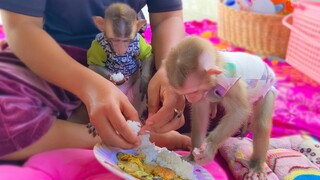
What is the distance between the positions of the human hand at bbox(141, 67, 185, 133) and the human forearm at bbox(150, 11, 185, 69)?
0.14 metres

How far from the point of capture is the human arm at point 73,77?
0.72 m

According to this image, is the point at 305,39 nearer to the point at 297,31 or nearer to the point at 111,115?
the point at 297,31

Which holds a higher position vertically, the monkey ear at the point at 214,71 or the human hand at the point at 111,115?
the monkey ear at the point at 214,71

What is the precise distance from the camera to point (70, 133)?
890 mm

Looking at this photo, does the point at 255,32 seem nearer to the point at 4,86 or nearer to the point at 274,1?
the point at 274,1

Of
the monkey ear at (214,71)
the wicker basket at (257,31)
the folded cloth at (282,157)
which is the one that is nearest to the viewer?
the monkey ear at (214,71)

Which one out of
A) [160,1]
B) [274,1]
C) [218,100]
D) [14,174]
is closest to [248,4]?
[274,1]

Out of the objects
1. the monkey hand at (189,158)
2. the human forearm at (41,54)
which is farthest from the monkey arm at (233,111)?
the human forearm at (41,54)

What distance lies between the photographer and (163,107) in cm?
77

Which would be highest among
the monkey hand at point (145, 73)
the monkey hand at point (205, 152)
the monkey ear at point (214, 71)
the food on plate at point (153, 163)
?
the monkey ear at point (214, 71)

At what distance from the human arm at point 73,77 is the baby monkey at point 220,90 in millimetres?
120

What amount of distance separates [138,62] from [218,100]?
1.11 feet

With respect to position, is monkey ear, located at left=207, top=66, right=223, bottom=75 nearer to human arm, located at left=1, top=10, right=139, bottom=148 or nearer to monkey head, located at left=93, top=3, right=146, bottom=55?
human arm, located at left=1, top=10, right=139, bottom=148

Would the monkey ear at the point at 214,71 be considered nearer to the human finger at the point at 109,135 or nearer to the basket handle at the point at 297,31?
the human finger at the point at 109,135
